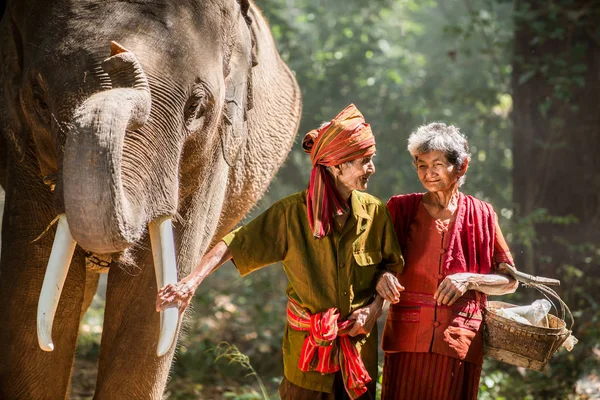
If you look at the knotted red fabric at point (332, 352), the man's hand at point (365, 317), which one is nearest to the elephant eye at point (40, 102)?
the knotted red fabric at point (332, 352)

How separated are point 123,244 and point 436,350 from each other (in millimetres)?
1337

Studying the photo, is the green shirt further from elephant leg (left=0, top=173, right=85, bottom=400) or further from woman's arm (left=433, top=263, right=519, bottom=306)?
elephant leg (left=0, top=173, right=85, bottom=400)

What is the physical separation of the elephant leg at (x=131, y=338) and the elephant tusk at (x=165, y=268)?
0.65 m

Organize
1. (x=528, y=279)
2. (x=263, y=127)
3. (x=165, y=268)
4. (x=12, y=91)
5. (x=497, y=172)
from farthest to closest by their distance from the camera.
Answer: (x=497, y=172)
(x=263, y=127)
(x=12, y=91)
(x=528, y=279)
(x=165, y=268)

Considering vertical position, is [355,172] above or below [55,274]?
above

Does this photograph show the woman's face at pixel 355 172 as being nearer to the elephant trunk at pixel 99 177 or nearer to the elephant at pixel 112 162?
the elephant at pixel 112 162

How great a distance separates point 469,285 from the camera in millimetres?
3764

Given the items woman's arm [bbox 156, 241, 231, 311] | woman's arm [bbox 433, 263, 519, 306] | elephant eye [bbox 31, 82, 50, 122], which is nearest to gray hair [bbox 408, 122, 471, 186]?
woman's arm [bbox 433, 263, 519, 306]

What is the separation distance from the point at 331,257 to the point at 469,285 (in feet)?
1.74

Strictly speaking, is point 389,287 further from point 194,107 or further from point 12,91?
point 12,91

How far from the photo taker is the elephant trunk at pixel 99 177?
3074 mm

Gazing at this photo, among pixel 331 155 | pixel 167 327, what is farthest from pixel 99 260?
pixel 331 155

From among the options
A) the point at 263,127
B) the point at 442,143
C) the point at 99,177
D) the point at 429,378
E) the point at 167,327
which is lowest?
the point at 429,378

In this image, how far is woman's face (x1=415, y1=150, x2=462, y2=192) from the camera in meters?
3.80
